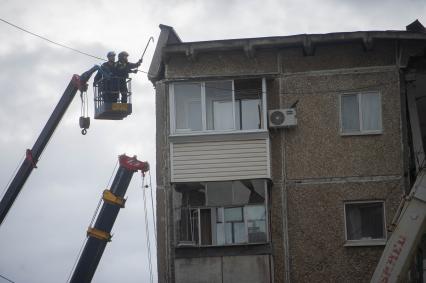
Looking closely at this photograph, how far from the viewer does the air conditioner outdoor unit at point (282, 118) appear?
28.4 m

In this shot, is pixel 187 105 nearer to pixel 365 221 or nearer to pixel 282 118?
pixel 282 118

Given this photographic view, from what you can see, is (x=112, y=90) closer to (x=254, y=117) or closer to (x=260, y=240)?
(x=254, y=117)

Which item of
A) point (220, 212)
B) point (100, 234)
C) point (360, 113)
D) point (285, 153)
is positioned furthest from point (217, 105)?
point (100, 234)

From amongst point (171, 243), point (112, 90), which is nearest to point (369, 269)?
point (171, 243)

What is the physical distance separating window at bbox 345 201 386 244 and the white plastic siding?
2.69 metres

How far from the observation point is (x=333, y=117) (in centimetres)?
2875

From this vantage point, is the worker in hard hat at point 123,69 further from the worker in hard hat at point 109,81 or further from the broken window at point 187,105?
the broken window at point 187,105

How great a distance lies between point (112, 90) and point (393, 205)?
8786 mm

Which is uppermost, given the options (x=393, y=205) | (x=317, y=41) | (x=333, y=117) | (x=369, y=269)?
(x=317, y=41)

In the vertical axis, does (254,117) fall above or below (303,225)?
above

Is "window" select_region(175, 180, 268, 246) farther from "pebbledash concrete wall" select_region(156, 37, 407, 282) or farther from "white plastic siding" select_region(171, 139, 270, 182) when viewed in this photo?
"pebbledash concrete wall" select_region(156, 37, 407, 282)

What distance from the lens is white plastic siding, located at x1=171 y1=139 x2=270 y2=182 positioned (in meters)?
28.3

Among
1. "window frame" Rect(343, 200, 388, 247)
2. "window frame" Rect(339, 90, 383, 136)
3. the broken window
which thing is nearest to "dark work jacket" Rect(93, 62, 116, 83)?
the broken window

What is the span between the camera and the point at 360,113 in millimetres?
28766
